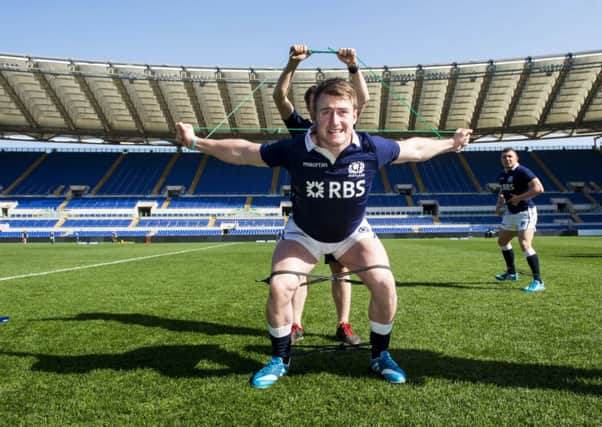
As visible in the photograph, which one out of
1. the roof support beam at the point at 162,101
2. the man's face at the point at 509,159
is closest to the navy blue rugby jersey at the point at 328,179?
the man's face at the point at 509,159

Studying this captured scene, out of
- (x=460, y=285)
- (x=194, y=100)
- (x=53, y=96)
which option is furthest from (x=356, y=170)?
(x=53, y=96)

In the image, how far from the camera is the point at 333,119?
10.2 ft

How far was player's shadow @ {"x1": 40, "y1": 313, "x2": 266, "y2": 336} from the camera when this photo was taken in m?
4.41

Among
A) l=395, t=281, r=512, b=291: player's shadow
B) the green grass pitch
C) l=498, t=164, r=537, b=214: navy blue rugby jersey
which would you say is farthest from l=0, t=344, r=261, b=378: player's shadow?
l=498, t=164, r=537, b=214: navy blue rugby jersey

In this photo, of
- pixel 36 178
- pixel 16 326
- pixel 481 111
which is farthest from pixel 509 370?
pixel 36 178

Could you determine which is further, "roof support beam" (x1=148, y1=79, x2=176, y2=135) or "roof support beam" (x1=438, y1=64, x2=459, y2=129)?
"roof support beam" (x1=148, y1=79, x2=176, y2=135)

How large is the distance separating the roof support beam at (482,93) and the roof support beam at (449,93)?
7.71 ft

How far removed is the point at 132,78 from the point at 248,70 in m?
9.40

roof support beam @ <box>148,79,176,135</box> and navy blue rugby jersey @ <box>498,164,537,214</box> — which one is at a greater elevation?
roof support beam @ <box>148,79,176,135</box>

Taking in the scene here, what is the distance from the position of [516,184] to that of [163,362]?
644cm

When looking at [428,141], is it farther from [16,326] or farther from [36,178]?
[36,178]

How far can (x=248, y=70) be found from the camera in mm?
36562

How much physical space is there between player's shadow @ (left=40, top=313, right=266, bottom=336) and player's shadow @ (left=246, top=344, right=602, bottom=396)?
104 centimetres

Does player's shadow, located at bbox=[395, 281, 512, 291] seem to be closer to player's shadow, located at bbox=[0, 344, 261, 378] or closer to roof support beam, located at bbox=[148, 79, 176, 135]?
player's shadow, located at bbox=[0, 344, 261, 378]
